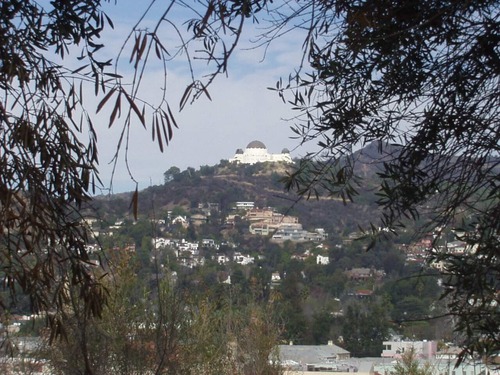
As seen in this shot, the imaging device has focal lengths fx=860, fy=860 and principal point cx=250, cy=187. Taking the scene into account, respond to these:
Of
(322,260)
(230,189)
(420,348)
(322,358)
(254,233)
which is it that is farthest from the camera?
(230,189)

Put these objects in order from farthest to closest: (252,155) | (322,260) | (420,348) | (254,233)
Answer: (252,155), (254,233), (322,260), (420,348)

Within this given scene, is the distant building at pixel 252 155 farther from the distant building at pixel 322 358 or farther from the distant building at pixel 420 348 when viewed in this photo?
the distant building at pixel 420 348

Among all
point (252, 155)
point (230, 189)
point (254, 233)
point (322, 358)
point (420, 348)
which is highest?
point (252, 155)

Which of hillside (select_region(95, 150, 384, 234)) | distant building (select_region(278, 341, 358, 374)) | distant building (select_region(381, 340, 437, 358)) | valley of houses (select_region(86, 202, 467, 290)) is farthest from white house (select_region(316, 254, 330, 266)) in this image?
distant building (select_region(381, 340, 437, 358))

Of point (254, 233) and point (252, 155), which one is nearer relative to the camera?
point (254, 233)


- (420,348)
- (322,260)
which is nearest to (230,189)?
(322,260)

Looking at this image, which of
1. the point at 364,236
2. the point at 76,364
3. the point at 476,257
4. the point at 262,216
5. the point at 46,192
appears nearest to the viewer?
the point at 476,257

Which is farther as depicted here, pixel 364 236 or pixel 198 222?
pixel 198 222

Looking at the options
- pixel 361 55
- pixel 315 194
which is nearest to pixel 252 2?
pixel 361 55

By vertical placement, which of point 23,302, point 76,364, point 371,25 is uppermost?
point 371,25

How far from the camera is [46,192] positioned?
361 centimetres

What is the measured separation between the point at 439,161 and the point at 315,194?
25.0 inches

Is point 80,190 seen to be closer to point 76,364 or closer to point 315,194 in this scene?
point 315,194

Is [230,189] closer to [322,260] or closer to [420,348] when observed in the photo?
[322,260]
